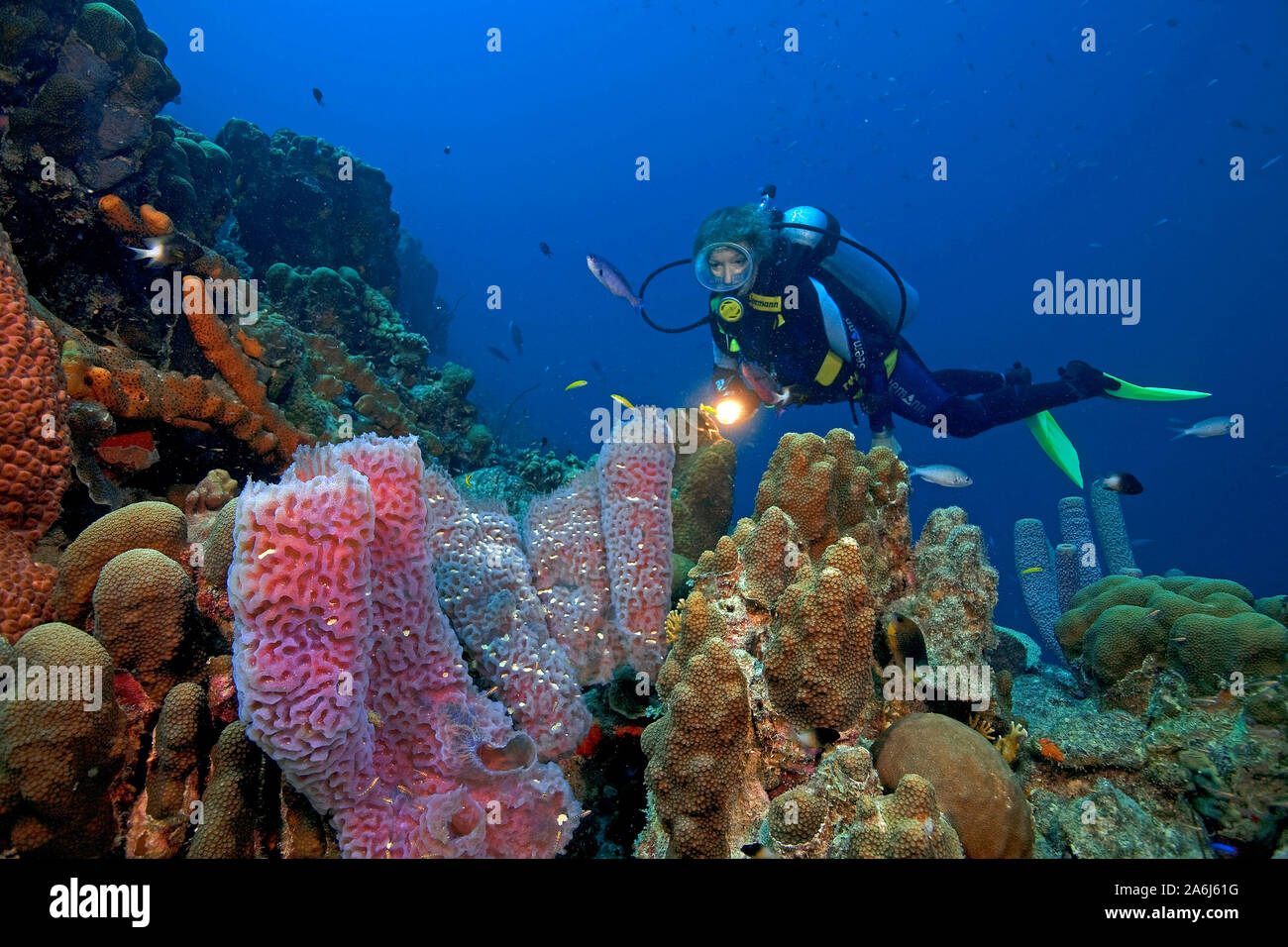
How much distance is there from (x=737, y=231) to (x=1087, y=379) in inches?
202

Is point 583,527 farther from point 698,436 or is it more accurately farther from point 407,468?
point 698,436

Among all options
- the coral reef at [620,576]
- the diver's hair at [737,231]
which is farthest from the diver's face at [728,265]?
the coral reef at [620,576]

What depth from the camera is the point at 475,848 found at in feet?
6.95

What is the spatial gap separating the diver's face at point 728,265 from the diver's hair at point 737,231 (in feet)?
0.45

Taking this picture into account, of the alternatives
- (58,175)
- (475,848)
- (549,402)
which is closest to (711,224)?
(58,175)

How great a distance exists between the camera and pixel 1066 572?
7883mm

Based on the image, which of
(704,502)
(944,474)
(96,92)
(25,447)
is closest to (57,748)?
(25,447)

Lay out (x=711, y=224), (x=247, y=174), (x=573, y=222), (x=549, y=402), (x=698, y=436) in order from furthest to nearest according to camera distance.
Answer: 1. (x=573, y=222)
2. (x=549, y=402)
3. (x=247, y=174)
4. (x=711, y=224)
5. (x=698, y=436)

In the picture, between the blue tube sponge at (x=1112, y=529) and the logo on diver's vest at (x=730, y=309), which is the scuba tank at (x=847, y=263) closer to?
the logo on diver's vest at (x=730, y=309)

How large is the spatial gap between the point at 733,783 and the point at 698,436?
336 centimetres

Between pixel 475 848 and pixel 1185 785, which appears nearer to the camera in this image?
pixel 475 848

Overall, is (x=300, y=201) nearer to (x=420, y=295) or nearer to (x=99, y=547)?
(x=420, y=295)

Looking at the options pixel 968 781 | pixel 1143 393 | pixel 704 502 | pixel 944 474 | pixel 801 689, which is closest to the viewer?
pixel 968 781

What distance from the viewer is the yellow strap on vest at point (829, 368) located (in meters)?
6.86
